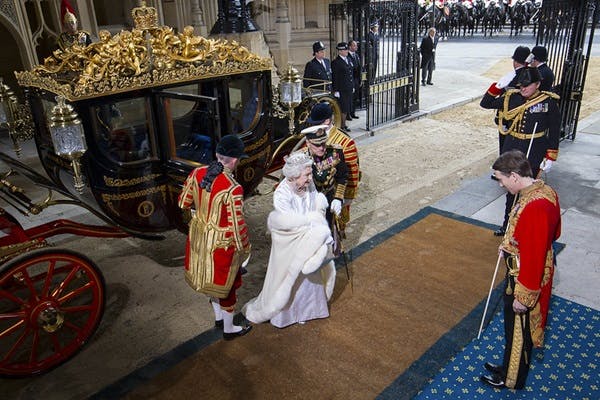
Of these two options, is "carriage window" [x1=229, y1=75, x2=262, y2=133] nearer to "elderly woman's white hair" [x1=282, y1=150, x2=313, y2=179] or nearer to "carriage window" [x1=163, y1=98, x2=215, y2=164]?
"carriage window" [x1=163, y1=98, x2=215, y2=164]

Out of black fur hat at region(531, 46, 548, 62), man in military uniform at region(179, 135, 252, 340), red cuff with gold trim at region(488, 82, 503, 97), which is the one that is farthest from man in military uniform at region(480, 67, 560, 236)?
man in military uniform at region(179, 135, 252, 340)

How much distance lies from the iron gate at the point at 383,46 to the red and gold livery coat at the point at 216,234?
231 inches

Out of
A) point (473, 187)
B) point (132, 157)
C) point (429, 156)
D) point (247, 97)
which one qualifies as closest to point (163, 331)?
point (132, 157)

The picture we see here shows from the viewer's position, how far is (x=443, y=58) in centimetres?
1958

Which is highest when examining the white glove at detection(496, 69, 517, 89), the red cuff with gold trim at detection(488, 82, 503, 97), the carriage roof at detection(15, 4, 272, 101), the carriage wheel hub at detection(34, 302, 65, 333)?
the carriage roof at detection(15, 4, 272, 101)

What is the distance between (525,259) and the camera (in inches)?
104

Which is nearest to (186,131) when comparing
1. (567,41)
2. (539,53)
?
(539,53)

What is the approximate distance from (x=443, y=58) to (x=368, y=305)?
17.8m

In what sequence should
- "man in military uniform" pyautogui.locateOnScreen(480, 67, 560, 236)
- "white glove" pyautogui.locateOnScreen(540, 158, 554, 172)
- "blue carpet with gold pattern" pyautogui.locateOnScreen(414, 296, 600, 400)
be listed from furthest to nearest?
1. "white glove" pyautogui.locateOnScreen(540, 158, 554, 172)
2. "man in military uniform" pyautogui.locateOnScreen(480, 67, 560, 236)
3. "blue carpet with gold pattern" pyautogui.locateOnScreen(414, 296, 600, 400)

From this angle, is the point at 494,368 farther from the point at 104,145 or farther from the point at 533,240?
the point at 104,145

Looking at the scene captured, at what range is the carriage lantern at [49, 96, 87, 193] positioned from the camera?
3277 millimetres

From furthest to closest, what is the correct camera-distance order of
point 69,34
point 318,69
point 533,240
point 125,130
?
point 318,69, point 69,34, point 125,130, point 533,240

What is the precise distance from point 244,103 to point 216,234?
205 centimetres

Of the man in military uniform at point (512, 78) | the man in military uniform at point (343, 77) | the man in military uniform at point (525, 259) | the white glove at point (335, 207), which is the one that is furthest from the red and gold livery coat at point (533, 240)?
the man in military uniform at point (343, 77)
